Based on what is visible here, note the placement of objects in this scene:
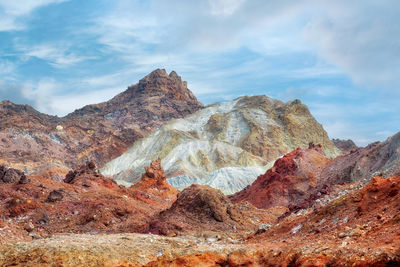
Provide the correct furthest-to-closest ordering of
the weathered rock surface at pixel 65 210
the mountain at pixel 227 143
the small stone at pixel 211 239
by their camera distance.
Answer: the mountain at pixel 227 143, the weathered rock surface at pixel 65 210, the small stone at pixel 211 239

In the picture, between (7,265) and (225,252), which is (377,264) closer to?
(225,252)

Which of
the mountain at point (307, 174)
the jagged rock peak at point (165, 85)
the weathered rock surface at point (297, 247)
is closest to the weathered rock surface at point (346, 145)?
the jagged rock peak at point (165, 85)

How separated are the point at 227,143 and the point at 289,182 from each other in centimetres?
4907

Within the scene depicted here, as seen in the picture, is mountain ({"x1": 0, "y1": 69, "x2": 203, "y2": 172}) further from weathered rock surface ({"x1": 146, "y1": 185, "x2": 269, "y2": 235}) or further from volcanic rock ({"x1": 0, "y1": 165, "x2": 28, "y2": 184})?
weathered rock surface ({"x1": 146, "y1": 185, "x2": 269, "y2": 235})

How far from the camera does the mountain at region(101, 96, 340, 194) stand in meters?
71.6

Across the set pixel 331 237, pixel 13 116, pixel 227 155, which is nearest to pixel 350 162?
pixel 331 237

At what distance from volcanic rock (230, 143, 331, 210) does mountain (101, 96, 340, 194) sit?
18.3m

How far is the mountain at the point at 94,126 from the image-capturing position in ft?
331

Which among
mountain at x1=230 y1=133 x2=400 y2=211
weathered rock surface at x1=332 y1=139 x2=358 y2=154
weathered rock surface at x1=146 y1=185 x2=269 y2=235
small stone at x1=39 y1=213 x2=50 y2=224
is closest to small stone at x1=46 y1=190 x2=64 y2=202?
small stone at x1=39 y1=213 x2=50 y2=224

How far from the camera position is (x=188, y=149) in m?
84.6

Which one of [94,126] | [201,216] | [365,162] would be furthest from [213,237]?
[94,126]

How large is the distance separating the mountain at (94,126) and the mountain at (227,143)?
19705 mm

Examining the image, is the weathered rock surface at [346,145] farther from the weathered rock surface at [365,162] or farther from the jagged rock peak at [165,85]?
the weathered rock surface at [365,162]

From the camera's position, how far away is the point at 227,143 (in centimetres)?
9094
